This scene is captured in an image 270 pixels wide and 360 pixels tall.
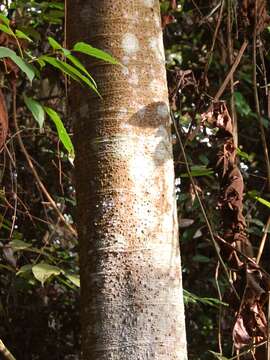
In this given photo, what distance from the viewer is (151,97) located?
1.14 meters

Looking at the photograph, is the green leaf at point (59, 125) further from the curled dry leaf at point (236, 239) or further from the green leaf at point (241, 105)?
the green leaf at point (241, 105)

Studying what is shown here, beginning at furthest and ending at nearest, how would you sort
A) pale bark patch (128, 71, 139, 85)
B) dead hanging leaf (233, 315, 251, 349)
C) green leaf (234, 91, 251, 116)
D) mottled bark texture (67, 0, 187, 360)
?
green leaf (234, 91, 251, 116) → dead hanging leaf (233, 315, 251, 349) → pale bark patch (128, 71, 139, 85) → mottled bark texture (67, 0, 187, 360)

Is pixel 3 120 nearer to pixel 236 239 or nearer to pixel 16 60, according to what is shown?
pixel 16 60

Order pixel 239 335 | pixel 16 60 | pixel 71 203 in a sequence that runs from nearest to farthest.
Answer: pixel 16 60 < pixel 239 335 < pixel 71 203

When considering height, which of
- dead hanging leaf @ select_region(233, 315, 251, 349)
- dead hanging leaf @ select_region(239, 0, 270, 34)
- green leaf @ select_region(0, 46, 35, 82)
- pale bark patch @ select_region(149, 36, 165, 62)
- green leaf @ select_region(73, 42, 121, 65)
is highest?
dead hanging leaf @ select_region(239, 0, 270, 34)

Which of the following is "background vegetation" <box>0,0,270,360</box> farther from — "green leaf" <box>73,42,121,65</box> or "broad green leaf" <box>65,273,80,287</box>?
"green leaf" <box>73,42,121,65</box>

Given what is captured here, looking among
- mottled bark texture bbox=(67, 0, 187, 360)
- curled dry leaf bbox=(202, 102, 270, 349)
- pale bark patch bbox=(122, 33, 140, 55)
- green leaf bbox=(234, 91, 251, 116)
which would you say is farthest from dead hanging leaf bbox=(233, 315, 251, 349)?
green leaf bbox=(234, 91, 251, 116)

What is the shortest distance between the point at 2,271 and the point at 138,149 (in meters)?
1.59

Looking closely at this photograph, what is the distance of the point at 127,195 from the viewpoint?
1.07 meters

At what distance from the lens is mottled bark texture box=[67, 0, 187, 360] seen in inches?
40.2

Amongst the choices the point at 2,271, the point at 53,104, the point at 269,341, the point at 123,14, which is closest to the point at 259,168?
the point at 53,104

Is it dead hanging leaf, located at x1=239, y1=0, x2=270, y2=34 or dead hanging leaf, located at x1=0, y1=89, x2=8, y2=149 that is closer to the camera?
dead hanging leaf, located at x1=0, y1=89, x2=8, y2=149

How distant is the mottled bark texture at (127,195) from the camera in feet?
3.35

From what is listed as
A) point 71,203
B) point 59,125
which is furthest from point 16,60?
point 71,203
